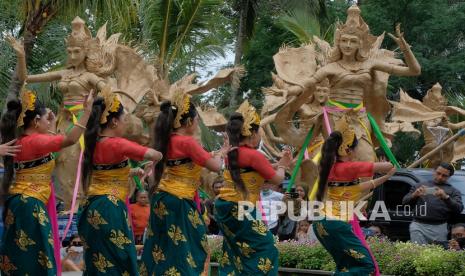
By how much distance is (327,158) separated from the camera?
8391mm

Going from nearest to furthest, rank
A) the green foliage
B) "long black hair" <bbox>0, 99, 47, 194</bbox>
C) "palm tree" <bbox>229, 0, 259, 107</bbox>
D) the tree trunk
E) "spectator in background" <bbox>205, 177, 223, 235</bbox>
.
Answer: "long black hair" <bbox>0, 99, 47, 194</bbox>, the green foliage, "spectator in background" <bbox>205, 177, 223, 235</bbox>, the tree trunk, "palm tree" <bbox>229, 0, 259, 107</bbox>

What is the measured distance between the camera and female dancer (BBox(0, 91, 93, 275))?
7816mm

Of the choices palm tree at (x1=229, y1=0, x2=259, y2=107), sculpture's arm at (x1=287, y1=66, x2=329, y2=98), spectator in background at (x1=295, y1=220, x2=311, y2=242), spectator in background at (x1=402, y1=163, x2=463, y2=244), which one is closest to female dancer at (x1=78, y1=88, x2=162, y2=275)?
sculpture's arm at (x1=287, y1=66, x2=329, y2=98)

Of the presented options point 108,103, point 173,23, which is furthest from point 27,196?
point 173,23

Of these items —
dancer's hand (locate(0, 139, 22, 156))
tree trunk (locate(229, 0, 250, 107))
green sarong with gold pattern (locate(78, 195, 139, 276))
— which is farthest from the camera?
tree trunk (locate(229, 0, 250, 107))

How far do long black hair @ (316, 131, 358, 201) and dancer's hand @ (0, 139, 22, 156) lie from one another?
2450 millimetres

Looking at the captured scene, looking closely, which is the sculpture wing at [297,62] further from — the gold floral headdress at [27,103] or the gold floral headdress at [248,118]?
the gold floral headdress at [27,103]

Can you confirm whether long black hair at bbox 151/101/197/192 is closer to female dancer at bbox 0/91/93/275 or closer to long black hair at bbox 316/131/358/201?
female dancer at bbox 0/91/93/275

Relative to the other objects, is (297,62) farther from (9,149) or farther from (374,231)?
(9,149)

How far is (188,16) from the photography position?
1653cm

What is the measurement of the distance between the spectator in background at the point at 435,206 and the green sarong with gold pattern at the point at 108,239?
3826mm

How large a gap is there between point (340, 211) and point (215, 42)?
10.7m

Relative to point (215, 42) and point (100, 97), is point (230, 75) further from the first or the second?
point (215, 42)

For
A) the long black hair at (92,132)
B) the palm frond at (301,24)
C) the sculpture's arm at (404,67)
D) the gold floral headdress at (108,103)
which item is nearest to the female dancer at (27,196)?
the long black hair at (92,132)
